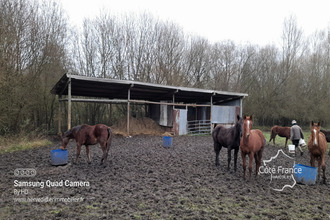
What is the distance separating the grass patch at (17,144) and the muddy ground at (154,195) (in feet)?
10.3

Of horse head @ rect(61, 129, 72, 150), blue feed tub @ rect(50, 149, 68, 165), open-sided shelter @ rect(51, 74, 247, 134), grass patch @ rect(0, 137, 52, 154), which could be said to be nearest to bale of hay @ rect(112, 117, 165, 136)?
open-sided shelter @ rect(51, 74, 247, 134)

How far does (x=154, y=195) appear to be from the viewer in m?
3.73

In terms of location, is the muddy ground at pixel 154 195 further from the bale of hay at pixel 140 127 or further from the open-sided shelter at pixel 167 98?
the bale of hay at pixel 140 127

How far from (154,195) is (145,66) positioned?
18.2 meters

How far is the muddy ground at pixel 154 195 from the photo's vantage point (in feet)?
9.87

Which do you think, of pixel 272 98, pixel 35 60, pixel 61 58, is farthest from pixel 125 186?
pixel 272 98

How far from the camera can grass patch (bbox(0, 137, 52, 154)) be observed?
8.26m

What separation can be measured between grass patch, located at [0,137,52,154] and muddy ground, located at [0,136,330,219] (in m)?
3.14

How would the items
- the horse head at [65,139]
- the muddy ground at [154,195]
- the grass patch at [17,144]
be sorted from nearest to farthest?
the muddy ground at [154,195] < the horse head at [65,139] < the grass patch at [17,144]

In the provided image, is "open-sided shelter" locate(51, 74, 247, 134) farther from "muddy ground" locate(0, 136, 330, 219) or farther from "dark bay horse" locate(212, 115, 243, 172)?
"dark bay horse" locate(212, 115, 243, 172)

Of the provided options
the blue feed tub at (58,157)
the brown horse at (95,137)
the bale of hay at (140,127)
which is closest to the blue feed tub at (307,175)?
the brown horse at (95,137)

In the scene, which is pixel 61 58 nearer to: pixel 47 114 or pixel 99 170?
pixel 47 114

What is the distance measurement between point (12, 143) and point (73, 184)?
22.6ft

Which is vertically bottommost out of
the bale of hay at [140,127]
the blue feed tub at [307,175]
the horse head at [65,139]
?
the bale of hay at [140,127]
